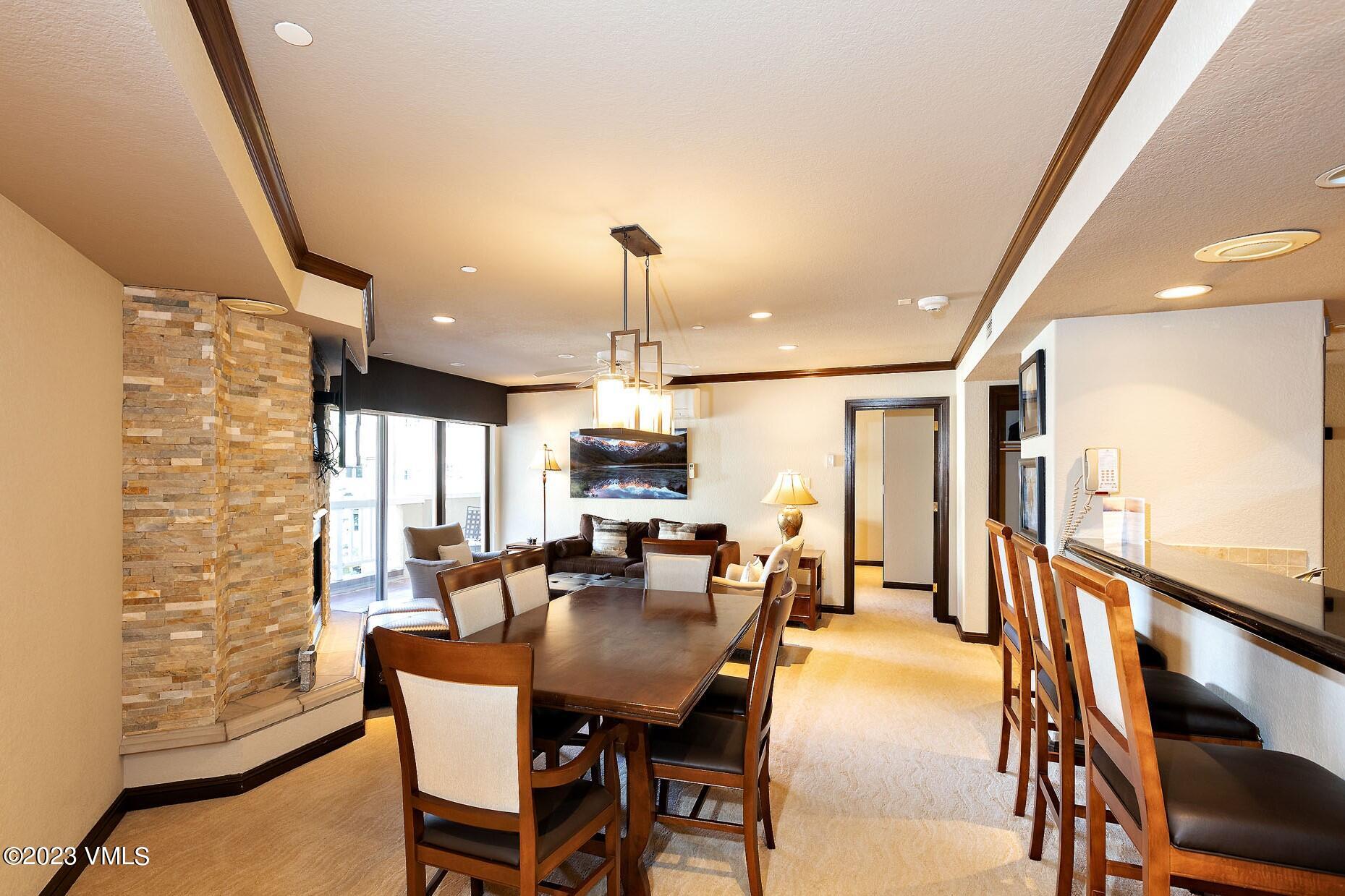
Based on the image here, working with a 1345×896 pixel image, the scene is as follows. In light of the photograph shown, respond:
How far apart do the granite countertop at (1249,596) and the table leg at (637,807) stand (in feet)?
5.18

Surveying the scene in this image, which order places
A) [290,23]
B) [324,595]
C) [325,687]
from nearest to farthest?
[290,23], [325,687], [324,595]

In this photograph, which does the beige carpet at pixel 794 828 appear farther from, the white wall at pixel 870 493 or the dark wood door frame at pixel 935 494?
the white wall at pixel 870 493

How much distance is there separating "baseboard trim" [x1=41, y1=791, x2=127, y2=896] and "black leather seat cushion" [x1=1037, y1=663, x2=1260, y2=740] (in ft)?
11.0

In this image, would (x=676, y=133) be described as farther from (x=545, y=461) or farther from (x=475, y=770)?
(x=545, y=461)

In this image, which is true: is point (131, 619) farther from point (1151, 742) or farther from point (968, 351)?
point (968, 351)

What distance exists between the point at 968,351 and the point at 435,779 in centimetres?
469

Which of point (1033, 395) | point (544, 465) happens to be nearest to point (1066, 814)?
point (1033, 395)

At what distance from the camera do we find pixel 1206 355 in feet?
Result: 9.51

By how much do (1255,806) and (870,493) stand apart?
758 cm

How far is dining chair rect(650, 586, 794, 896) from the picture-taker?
2113mm

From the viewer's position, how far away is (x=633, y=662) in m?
2.18

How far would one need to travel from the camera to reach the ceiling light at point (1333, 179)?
1589 mm

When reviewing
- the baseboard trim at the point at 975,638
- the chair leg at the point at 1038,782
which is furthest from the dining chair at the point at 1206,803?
the baseboard trim at the point at 975,638

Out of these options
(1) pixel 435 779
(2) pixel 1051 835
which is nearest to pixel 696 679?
(1) pixel 435 779
